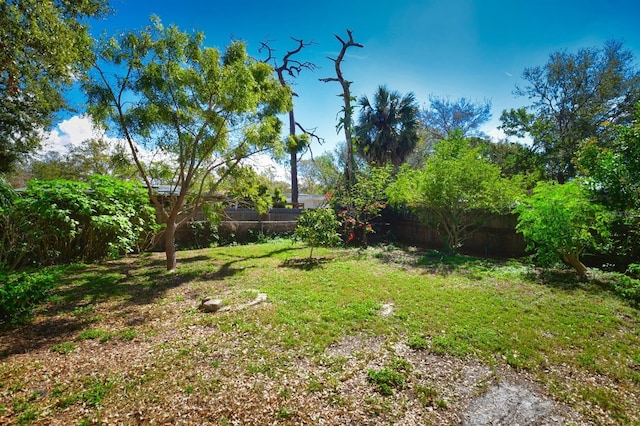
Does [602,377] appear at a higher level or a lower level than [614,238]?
lower

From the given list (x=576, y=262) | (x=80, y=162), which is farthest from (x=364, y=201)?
(x=80, y=162)

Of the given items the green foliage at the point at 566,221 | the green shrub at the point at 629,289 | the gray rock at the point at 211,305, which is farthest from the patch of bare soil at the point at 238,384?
the green foliage at the point at 566,221

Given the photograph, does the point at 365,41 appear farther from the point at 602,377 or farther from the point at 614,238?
the point at 602,377

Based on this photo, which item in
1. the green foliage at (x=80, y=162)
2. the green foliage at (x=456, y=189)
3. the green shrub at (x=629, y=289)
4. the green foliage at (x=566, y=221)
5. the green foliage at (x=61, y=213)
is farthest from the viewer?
the green foliage at (x=80, y=162)

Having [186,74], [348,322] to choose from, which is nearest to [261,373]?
[348,322]

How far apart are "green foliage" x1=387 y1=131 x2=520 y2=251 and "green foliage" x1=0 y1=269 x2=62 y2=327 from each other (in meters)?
8.48

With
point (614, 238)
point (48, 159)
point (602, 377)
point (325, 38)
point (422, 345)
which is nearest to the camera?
point (602, 377)

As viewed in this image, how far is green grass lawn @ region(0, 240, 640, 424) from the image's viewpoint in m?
2.23

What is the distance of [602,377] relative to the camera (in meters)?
2.61

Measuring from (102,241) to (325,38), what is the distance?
13.5 metres

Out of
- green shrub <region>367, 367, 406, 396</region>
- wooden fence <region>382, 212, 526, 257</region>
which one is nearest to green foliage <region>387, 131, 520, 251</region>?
wooden fence <region>382, 212, 526, 257</region>

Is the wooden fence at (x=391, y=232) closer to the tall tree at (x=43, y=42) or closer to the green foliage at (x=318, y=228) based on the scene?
the green foliage at (x=318, y=228)

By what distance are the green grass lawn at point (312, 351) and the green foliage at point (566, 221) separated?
628 mm

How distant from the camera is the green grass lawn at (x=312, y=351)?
2232mm
